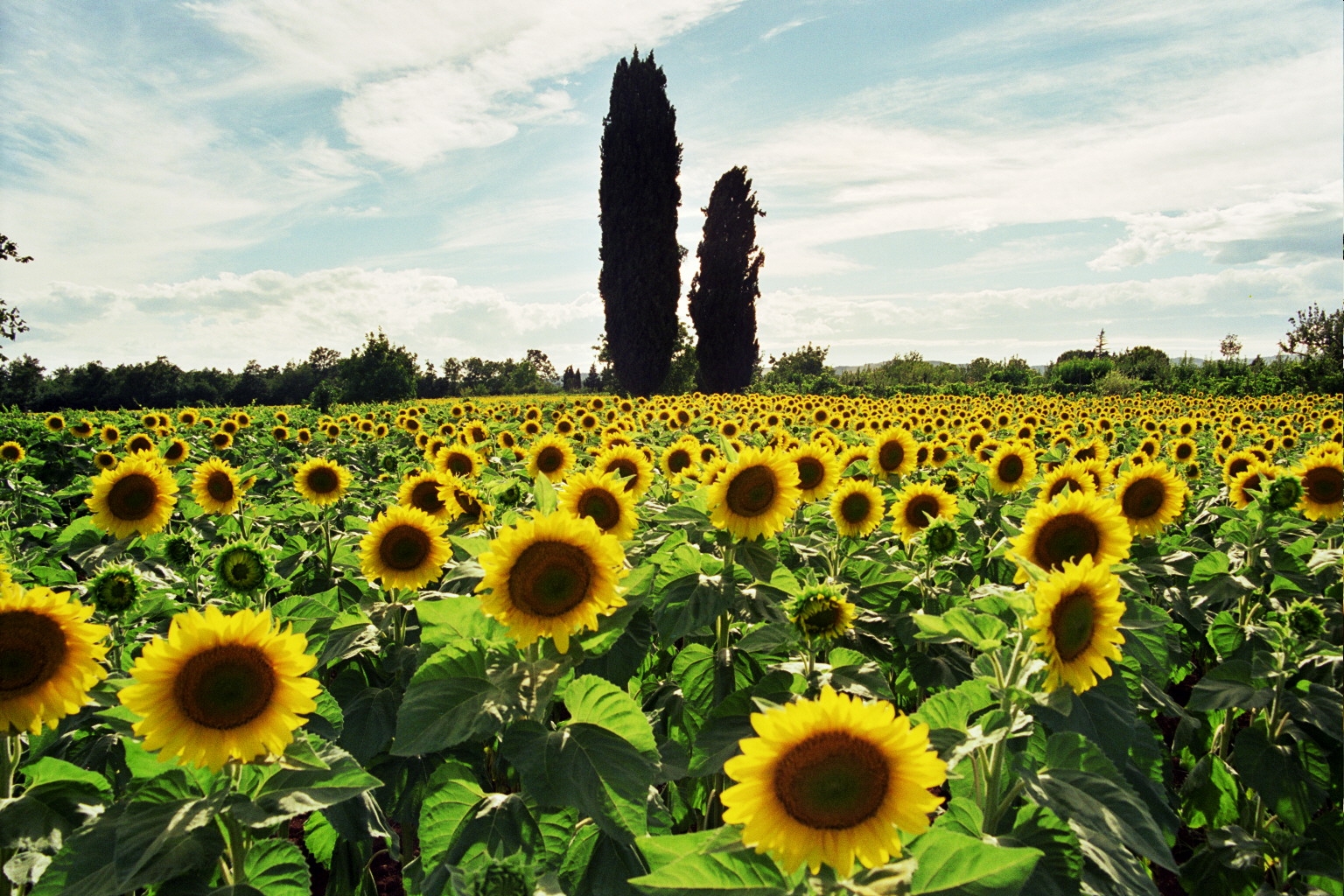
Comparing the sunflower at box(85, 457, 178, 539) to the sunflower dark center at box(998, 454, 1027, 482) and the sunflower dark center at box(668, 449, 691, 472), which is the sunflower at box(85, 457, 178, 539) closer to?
the sunflower dark center at box(668, 449, 691, 472)

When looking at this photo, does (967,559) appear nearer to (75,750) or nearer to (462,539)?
(462,539)

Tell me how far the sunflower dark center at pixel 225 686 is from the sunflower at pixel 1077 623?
2002 millimetres

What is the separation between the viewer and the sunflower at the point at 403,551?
328 centimetres

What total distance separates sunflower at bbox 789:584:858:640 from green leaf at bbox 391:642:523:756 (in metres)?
0.99

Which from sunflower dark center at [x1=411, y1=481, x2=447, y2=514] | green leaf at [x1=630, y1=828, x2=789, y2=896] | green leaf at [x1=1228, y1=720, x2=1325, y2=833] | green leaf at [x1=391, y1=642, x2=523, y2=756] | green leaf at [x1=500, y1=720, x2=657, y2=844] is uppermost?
sunflower dark center at [x1=411, y1=481, x2=447, y2=514]

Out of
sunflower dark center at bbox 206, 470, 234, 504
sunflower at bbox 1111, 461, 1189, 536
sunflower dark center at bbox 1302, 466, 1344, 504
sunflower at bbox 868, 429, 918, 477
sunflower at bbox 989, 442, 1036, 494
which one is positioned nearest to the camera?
sunflower at bbox 1111, 461, 1189, 536

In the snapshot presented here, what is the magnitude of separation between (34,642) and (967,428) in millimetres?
10100

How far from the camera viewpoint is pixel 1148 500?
4340 millimetres

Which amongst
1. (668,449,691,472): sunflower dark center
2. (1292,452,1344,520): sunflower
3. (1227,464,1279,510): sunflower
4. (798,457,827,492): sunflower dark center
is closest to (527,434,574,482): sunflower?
(668,449,691,472): sunflower dark center

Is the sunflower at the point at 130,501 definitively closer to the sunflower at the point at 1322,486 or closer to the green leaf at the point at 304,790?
the green leaf at the point at 304,790

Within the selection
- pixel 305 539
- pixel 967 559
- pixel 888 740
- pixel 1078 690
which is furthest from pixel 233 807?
pixel 967 559

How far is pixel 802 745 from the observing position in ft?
4.68

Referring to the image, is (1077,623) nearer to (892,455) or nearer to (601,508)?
(601,508)

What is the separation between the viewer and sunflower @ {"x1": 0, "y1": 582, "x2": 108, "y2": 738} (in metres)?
2.10
